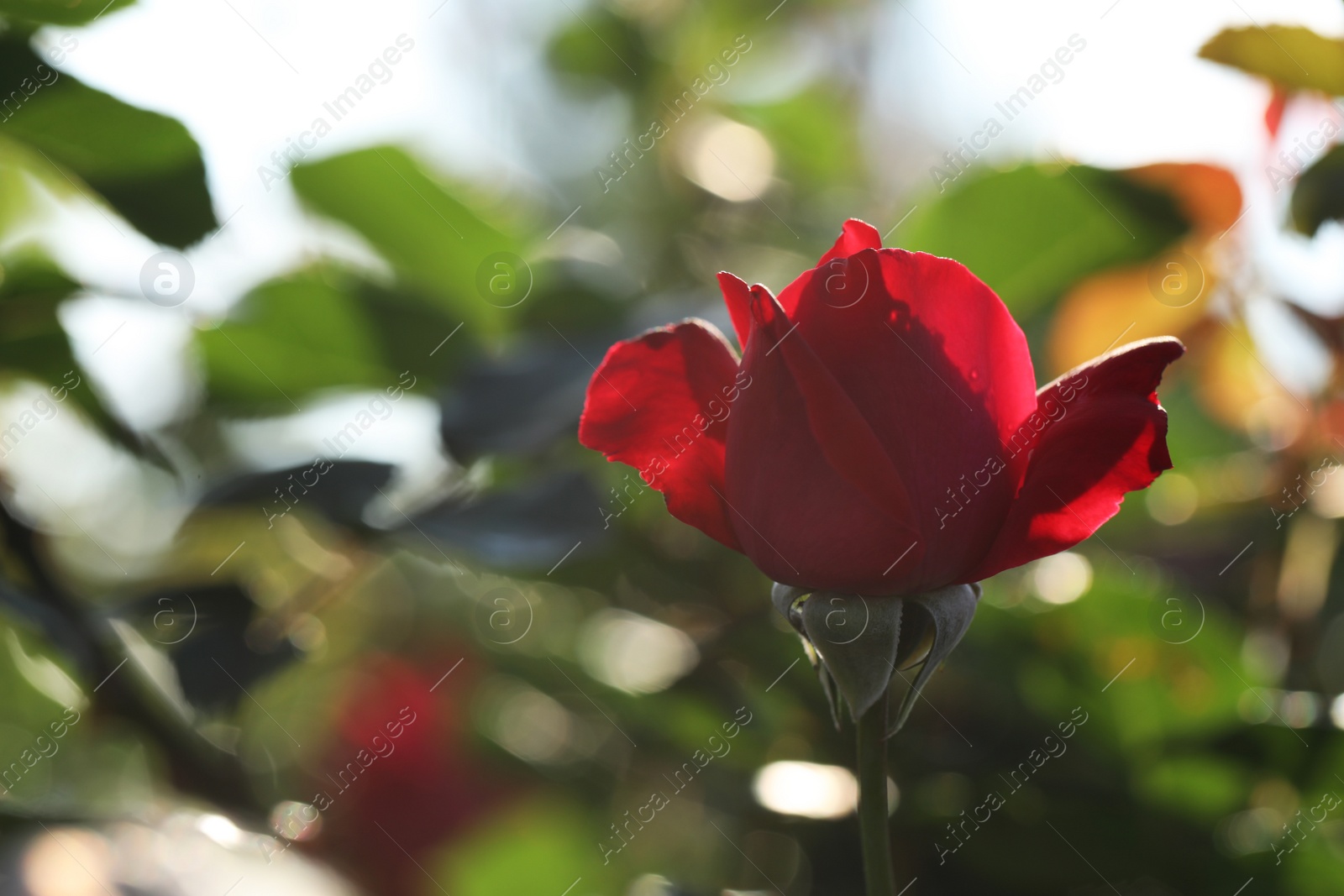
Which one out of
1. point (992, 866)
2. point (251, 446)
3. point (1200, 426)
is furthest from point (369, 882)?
point (1200, 426)

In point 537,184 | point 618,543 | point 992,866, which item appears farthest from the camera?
point 537,184

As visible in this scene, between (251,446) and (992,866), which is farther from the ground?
(251,446)

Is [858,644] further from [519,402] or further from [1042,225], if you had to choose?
[1042,225]

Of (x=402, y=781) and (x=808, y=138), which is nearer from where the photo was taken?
(x=402, y=781)

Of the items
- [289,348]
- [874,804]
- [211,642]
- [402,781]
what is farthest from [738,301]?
[402,781]

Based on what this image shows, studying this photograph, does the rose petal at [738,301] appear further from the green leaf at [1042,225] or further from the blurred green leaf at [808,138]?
the blurred green leaf at [808,138]

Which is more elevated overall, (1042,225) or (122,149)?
(122,149)

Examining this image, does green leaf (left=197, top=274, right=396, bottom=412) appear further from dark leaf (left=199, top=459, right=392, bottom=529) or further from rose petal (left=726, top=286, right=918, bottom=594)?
rose petal (left=726, top=286, right=918, bottom=594)

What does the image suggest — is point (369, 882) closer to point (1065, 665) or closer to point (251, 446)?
point (251, 446)
